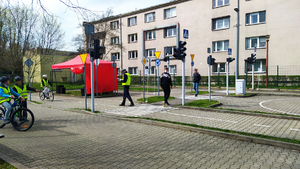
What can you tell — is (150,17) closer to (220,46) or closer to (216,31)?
(216,31)

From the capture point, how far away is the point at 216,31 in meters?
28.0

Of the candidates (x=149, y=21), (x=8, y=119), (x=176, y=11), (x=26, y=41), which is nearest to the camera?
(x=8, y=119)

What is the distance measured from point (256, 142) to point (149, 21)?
3162cm

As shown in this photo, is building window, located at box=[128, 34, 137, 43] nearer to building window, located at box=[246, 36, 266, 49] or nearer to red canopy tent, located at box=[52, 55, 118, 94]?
building window, located at box=[246, 36, 266, 49]

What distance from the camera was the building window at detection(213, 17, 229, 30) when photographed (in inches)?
1082

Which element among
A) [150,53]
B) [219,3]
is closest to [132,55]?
[150,53]

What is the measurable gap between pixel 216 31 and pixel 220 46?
1957mm

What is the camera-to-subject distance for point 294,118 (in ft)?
24.4

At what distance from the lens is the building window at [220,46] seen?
2759 cm

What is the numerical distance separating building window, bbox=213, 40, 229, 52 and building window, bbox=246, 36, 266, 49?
247 centimetres

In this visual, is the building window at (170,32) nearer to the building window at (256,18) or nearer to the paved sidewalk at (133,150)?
the building window at (256,18)

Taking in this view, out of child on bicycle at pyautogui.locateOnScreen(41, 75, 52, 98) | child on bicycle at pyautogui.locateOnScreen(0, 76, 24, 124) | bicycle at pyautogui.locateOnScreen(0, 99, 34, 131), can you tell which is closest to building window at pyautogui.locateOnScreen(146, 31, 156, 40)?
child on bicycle at pyautogui.locateOnScreen(41, 75, 52, 98)

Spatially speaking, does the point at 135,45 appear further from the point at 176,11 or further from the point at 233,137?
the point at 233,137

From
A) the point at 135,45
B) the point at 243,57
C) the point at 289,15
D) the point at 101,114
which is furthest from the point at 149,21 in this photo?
the point at 101,114
